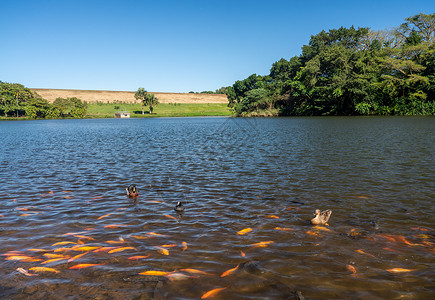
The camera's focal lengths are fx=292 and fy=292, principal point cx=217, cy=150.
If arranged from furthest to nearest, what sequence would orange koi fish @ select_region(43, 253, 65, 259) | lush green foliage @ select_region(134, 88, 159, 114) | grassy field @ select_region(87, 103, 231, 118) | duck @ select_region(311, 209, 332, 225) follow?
grassy field @ select_region(87, 103, 231, 118)
lush green foliage @ select_region(134, 88, 159, 114)
duck @ select_region(311, 209, 332, 225)
orange koi fish @ select_region(43, 253, 65, 259)

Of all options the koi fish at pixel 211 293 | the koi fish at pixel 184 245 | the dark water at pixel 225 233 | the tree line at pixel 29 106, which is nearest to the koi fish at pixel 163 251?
the dark water at pixel 225 233

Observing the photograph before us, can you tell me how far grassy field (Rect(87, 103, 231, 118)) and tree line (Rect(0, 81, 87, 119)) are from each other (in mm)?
10240

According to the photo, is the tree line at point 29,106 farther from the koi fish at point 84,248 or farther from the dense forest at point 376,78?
the koi fish at point 84,248

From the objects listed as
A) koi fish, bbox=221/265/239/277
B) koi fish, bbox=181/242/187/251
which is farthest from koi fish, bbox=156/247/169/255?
koi fish, bbox=221/265/239/277

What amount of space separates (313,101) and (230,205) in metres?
89.1

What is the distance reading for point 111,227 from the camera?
7.66 metres

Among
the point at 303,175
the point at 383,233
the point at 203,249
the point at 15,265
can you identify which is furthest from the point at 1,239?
the point at 303,175

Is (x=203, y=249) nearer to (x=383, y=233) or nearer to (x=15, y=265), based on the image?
(x=15, y=265)

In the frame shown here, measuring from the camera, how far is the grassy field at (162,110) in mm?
152875

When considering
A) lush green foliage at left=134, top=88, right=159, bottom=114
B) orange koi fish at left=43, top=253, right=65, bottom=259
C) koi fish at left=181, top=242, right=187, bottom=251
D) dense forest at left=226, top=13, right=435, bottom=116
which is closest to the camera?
orange koi fish at left=43, top=253, right=65, bottom=259

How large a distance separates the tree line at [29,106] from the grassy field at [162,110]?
33.6 ft

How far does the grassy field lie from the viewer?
153m

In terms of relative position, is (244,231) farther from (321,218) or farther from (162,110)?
(162,110)

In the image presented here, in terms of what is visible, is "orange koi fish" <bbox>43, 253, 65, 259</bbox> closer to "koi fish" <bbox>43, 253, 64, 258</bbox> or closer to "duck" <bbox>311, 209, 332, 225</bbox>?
"koi fish" <bbox>43, 253, 64, 258</bbox>
